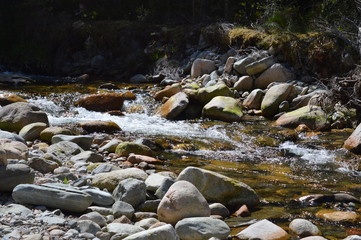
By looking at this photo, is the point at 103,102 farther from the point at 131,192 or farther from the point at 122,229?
the point at 122,229

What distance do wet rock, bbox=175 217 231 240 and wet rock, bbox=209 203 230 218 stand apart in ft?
1.74

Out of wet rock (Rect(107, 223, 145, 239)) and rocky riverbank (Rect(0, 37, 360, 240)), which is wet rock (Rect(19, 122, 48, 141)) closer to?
rocky riverbank (Rect(0, 37, 360, 240))

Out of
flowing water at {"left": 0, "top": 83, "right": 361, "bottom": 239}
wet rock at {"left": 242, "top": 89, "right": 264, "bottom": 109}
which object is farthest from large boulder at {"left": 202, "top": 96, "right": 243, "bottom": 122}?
wet rock at {"left": 242, "top": 89, "right": 264, "bottom": 109}

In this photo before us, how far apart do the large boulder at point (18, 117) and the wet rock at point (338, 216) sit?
5.03 m

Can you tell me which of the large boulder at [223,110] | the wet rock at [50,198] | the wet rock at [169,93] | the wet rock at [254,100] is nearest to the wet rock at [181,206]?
the wet rock at [50,198]

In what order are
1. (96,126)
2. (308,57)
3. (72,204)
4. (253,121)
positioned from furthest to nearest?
(308,57) < (253,121) < (96,126) < (72,204)

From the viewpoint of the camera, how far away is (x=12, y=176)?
397 centimetres

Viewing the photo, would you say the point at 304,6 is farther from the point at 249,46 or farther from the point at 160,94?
the point at 160,94

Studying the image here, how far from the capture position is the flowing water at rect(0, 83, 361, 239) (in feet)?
15.4

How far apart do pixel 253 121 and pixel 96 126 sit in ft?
10.5

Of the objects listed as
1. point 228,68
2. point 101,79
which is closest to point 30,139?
point 228,68

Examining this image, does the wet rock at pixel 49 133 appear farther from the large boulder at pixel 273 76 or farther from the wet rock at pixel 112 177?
the large boulder at pixel 273 76

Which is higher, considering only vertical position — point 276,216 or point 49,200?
point 49,200

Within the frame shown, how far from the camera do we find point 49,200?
3.75 meters
